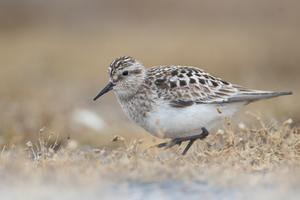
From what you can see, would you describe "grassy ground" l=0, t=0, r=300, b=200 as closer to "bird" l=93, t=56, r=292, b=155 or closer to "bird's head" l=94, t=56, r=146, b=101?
"bird" l=93, t=56, r=292, b=155

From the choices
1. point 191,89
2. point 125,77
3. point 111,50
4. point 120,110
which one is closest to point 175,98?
point 191,89

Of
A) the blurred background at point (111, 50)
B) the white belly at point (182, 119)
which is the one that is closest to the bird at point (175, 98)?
the white belly at point (182, 119)

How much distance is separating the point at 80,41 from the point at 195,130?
14.8 meters

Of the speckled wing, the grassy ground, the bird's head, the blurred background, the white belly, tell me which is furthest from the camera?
the blurred background

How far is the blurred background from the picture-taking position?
13430 millimetres

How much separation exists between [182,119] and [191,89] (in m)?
0.55

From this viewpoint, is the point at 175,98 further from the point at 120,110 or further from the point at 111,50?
the point at 111,50

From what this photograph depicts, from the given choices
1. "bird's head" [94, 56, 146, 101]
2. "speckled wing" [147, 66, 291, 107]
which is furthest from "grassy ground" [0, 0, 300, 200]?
"bird's head" [94, 56, 146, 101]

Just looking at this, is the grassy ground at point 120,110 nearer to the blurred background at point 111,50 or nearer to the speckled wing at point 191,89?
the blurred background at point 111,50

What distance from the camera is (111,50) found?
22.2 meters

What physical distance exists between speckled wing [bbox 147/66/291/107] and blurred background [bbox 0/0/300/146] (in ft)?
9.14

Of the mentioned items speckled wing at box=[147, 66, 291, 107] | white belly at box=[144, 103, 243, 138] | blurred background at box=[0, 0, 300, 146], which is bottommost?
blurred background at box=[0, 0, 300, 146]

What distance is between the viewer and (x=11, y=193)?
267 inches

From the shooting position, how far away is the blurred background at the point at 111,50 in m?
13.4
